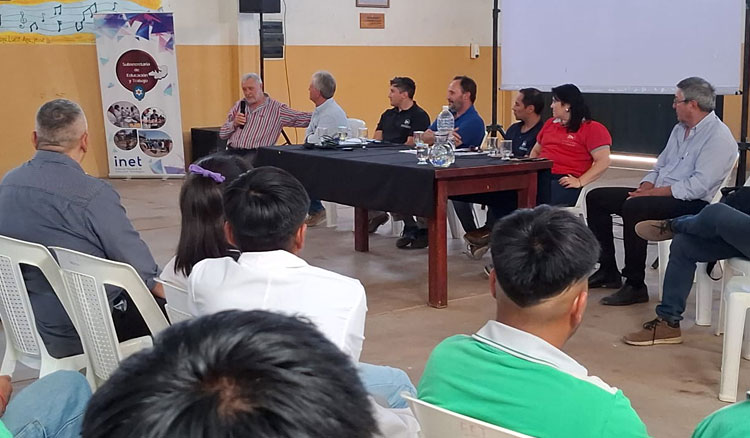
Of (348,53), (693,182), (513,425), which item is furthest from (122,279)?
(348,53)

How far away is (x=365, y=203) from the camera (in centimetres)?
496

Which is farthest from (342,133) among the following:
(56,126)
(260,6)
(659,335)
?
(260,6)

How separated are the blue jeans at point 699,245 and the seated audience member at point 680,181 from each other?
0.51 metres

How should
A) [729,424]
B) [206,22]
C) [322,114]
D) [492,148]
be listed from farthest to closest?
[206,22] → [322,114] → [492,148] → [729,424]

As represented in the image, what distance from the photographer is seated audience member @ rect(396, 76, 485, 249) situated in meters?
5.86

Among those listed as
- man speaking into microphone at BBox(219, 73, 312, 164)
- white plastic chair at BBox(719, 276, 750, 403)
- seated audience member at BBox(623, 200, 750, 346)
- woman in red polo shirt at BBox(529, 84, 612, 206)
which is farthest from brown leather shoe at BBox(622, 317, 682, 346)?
man speaking into microphone at BBox(219, 73, 312, 164)

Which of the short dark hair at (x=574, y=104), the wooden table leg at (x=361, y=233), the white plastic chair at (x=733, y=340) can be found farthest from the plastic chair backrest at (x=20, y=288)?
the short dark hair at (x=574, y=104)

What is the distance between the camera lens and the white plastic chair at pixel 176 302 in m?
2.34

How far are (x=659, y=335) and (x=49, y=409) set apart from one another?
2845 millimetres

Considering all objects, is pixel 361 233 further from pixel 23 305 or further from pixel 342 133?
pixel 23 305

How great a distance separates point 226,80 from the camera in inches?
391

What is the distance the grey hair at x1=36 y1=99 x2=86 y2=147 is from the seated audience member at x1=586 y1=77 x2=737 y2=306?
9.03 ft

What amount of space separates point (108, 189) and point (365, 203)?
227cm

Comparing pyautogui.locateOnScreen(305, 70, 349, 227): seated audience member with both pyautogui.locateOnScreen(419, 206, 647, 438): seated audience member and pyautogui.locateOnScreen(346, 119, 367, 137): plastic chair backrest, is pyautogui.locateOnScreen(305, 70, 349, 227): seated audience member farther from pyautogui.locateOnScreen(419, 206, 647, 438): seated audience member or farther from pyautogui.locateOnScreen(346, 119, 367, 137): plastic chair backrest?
pyautogui.locateOnScreen(419, 206, 647, 438): seated audience member
